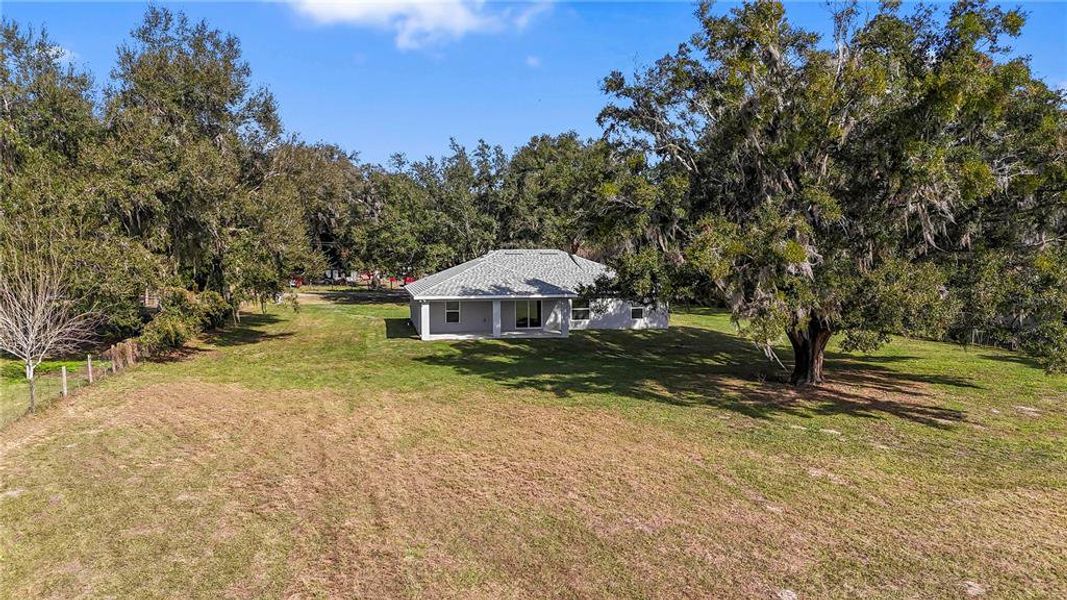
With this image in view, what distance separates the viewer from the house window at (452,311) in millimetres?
28703

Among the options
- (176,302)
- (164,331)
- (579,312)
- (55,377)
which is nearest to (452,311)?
(579,312)

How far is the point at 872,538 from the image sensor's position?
8.09 m

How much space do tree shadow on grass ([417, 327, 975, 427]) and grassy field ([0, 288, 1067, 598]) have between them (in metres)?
0.19

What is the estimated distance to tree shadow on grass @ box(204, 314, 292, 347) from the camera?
26.2 meters

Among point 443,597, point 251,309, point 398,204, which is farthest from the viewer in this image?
point 398,204

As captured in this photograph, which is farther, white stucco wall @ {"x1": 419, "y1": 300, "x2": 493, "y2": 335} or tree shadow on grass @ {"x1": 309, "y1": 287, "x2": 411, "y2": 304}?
tree shadow on grass @ {"x1": 309, "y1": 287, "x2": 411, "y2": 304}

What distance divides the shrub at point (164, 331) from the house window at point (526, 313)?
1401 centimetres

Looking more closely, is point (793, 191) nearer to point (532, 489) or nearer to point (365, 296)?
point (532, 489)

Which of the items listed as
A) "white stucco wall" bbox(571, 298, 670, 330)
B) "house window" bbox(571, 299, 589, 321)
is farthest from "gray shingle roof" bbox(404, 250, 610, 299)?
"white stucco wall" bbox(571, 298, 670, 330)

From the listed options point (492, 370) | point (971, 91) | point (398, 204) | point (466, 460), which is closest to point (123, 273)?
point (492, 370)

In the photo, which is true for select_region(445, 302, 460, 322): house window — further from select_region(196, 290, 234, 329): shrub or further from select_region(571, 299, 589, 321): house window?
select_region(196, 290, 234, 329): shrub

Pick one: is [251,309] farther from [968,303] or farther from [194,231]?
[968,303]

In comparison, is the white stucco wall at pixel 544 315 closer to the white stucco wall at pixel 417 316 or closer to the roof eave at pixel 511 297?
the roof eave at pixel 511 297

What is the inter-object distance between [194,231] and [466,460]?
18.9 metres
